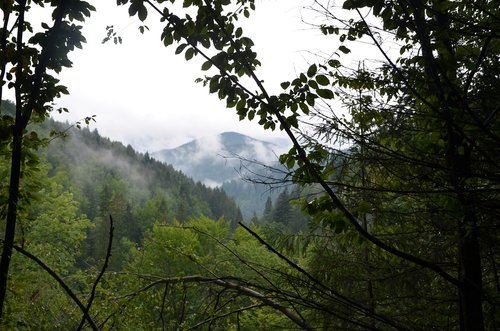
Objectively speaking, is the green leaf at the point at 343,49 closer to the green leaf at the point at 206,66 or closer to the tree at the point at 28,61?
the green leaf at the point at 206,66

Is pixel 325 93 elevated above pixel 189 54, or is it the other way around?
pixel 189 54

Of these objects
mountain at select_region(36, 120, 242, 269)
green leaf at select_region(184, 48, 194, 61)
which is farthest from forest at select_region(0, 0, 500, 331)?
mountain at select_region(36, 120, 242, 269)

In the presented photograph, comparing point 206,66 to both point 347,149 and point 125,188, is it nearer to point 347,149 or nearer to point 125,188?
point 347,149

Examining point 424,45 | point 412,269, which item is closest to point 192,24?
point 424,45

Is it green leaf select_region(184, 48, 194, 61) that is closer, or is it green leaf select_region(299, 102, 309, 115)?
green leaf select_region(184, 48, 194, 61)

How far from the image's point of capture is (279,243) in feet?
17.8

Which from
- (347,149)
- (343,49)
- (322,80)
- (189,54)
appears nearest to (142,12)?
(189,54)

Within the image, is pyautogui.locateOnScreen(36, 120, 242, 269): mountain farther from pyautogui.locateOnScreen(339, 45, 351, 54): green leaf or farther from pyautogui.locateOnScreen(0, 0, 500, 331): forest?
pyautogui.locateOnScreen(339, 45, 351, 54): green leaf

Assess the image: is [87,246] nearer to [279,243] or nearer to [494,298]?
[279,243]

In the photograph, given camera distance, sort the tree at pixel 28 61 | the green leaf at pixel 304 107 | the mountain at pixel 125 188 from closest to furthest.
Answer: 1. the tree at pixel 28 61
2. the green leaf at pixel 304 107
3. the mountain at pixel 125 188

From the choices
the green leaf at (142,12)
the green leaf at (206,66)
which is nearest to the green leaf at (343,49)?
the green leaf at (206,66)

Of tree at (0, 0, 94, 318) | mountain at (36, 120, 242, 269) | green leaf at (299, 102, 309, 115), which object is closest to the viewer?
tree at (0, 0, 94, 318)

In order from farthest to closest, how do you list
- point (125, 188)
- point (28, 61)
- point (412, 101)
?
point (125, 188) < point (412, 101) < point (28, 61)

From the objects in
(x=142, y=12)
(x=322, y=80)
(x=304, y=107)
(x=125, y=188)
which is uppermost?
(x=125, y=188)
